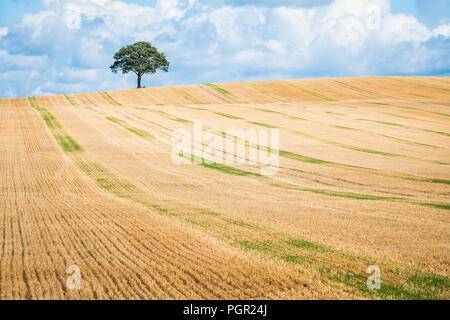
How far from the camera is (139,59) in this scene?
286 feet

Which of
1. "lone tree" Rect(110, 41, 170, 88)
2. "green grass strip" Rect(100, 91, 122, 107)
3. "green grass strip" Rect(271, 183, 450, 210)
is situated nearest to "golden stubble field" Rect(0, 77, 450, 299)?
"green grass strip" Rect(271, 183, 450, 210)

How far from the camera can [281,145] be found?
34.6 meters

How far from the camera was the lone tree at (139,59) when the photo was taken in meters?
87.3

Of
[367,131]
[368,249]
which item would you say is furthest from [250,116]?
[368,249]

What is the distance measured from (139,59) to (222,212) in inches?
3016

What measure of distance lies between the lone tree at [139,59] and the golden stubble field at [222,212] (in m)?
44.0

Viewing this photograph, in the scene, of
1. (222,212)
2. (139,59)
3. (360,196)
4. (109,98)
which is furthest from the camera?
(139,59)

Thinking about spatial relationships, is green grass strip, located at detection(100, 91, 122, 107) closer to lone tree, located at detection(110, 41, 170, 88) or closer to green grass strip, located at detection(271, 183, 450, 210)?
lone tree, located at detection(110, 41, 170, 88)

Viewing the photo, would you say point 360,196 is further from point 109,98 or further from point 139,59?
point 139,59

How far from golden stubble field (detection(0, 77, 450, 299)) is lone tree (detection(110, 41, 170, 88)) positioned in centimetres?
4400

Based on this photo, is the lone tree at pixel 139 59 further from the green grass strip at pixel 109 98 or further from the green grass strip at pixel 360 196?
the green grass strip at pixel 360 196

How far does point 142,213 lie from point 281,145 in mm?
20837

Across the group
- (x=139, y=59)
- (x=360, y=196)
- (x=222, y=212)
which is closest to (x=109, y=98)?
(x=139, y=59)

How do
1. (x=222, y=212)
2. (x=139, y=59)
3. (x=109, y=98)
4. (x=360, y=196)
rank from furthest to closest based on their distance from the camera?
(x=139, y=59) < (x=109, y=98) < (x=360, y=196) < (x=222, y=212)
